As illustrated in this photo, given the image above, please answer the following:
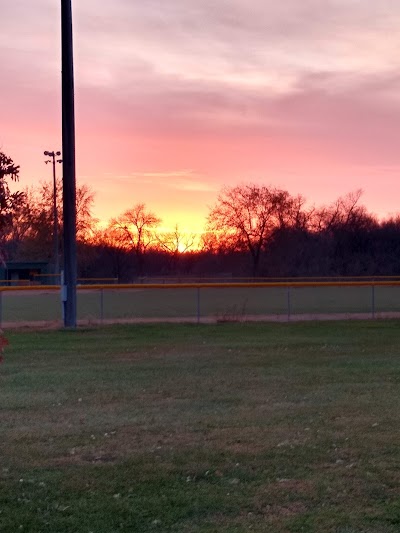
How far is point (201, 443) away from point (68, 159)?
51.5 ft

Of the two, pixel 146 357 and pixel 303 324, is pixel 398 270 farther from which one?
pixel 146 357

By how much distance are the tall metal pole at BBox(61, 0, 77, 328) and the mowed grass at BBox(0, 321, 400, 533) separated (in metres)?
6.52

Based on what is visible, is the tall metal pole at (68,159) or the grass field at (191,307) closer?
the tall metal pole at (68,159)

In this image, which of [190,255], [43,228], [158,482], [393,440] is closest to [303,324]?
[393,440]

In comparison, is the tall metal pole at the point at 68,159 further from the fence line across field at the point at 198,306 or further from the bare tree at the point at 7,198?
the bare tree at the point at 7,198

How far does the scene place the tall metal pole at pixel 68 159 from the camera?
2264 centimetres

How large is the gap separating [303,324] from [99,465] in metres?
18.0

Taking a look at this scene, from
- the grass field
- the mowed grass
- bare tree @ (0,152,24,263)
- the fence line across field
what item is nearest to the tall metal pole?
the fence line across field

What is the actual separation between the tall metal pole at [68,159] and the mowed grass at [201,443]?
6.52 m

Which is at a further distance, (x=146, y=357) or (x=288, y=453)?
(x=146, y=357)

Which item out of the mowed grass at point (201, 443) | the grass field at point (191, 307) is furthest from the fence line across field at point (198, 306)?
the mowed grass at point (201, 443)

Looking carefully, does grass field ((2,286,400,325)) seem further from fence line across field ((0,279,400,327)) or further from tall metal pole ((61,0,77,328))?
tall metal pole ((61,0,77,328))

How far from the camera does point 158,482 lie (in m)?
7.07

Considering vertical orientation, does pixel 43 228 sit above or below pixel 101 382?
above
